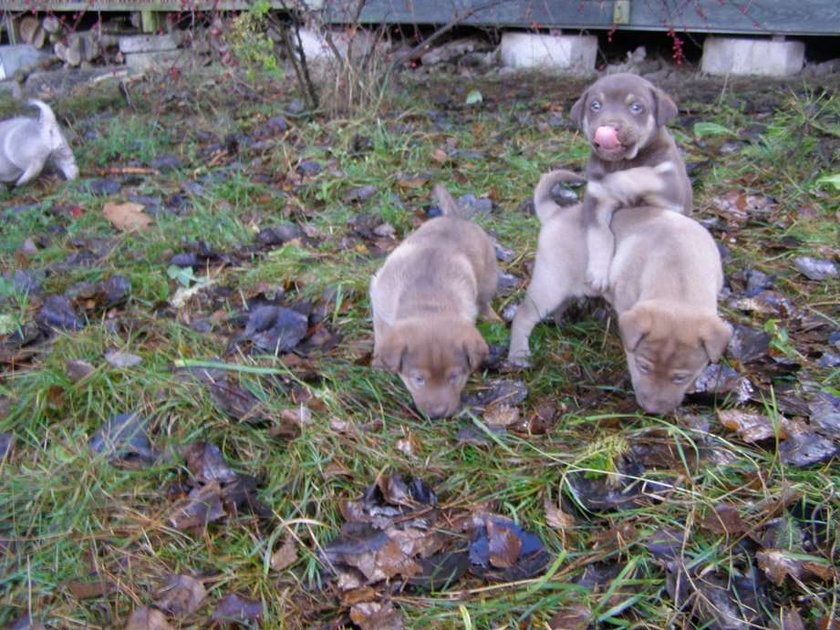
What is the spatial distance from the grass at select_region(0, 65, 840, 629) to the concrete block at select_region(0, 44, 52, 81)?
5129 mm

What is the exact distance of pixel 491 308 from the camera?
4.59 meters

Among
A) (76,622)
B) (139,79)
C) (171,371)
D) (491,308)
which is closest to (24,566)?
(76,622)

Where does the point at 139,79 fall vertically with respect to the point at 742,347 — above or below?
above

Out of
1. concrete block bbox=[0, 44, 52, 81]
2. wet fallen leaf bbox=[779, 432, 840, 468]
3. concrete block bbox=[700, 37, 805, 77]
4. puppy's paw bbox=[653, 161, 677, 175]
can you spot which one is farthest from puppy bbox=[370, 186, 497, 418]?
concrete block bbox=[0, 44, 52, 81]

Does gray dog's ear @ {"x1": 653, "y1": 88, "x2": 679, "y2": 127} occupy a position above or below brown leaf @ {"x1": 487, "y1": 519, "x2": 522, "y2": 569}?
above

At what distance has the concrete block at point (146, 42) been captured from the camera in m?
10.5

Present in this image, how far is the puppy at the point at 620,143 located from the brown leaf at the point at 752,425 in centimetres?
92

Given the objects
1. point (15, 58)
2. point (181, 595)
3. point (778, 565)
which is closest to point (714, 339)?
point (778, 565)

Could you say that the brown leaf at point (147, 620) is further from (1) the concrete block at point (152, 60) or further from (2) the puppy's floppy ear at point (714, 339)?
(1) the concrete block at point (152, 60)

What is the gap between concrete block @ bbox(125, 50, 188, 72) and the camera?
30.6 ft

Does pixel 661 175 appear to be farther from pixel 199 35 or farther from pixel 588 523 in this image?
pixel 199 35

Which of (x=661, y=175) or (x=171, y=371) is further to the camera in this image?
(x=661, y=175)

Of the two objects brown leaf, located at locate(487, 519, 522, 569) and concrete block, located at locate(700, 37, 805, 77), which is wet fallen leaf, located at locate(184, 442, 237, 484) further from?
concrete block, located at locate(700, 37, 805, 77)

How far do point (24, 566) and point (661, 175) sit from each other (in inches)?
138
